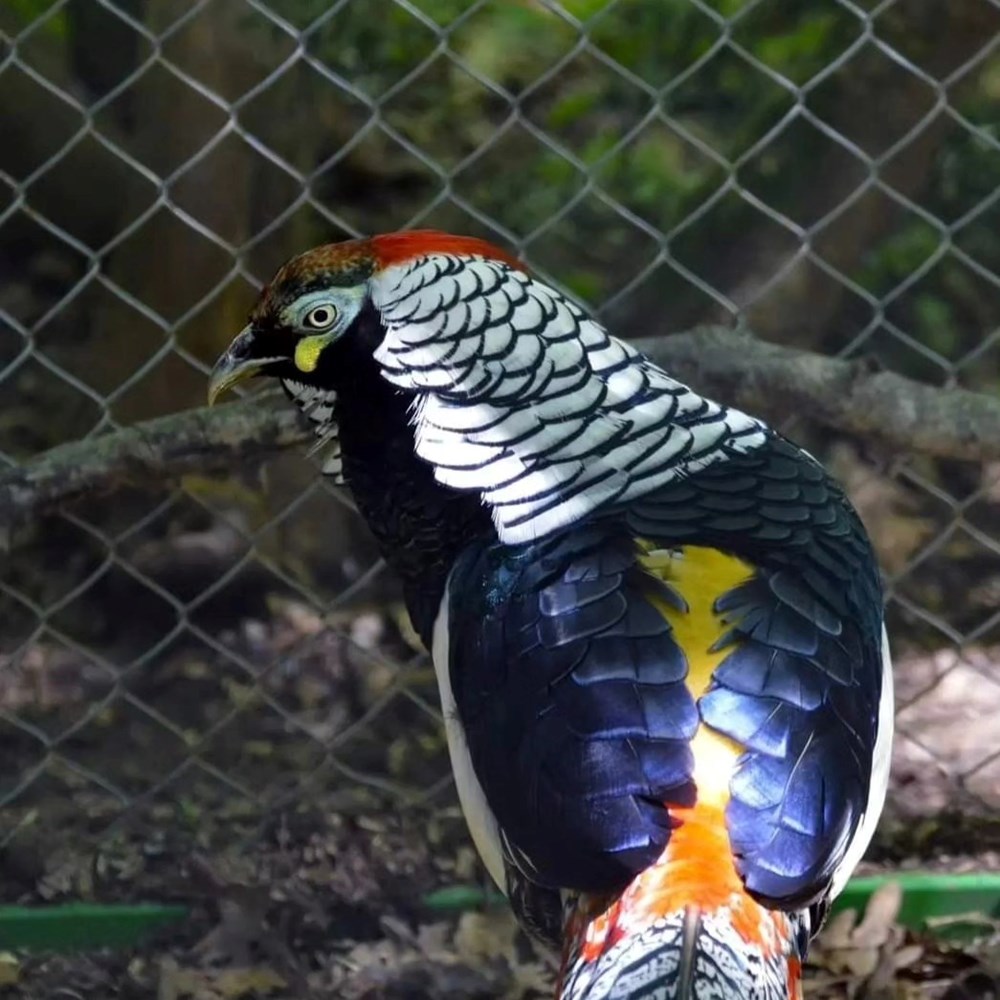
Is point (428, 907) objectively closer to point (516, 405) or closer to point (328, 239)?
point (516, 405)

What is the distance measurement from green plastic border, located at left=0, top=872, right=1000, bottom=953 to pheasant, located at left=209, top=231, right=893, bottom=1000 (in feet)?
2.00

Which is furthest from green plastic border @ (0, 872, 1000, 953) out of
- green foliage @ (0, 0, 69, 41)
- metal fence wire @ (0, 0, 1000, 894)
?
green foliage @ (0, 0, 69, 41)

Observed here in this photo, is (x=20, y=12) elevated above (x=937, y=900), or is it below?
above

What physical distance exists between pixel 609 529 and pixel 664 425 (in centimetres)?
18

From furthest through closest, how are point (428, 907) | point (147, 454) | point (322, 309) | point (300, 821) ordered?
1. point (300, 821)
2. point (428, 907)
3. point (147, 454)
4. point (322, 309)

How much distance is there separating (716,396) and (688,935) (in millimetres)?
1074

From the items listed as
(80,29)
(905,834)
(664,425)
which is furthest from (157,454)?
(905,834)

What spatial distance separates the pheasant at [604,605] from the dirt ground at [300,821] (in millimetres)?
594

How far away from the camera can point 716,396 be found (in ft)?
7.27

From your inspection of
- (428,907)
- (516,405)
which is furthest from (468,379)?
(428,907)

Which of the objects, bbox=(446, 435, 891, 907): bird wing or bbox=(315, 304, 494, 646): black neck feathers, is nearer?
bbox=(446, 435, 891, 907): bird wing

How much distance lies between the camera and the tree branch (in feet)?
7.00

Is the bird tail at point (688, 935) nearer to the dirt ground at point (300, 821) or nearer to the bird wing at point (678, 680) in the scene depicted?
the bird wing at point (678, 680)

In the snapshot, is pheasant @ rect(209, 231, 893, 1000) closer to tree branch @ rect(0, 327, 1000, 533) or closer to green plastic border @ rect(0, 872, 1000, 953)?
tree branch @ rect(0, 327, 1000, 533)
